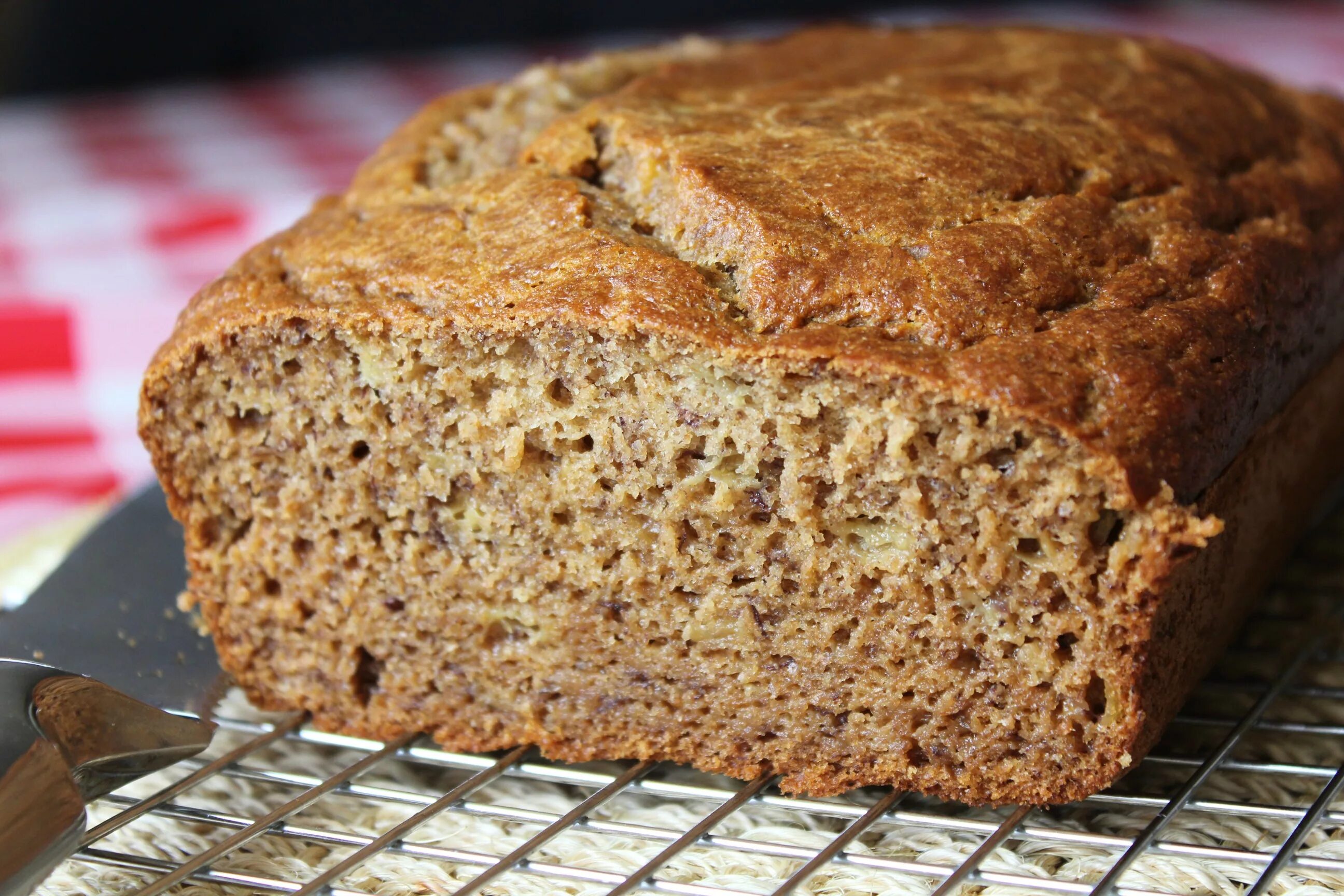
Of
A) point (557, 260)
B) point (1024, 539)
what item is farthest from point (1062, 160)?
point (557, 260)

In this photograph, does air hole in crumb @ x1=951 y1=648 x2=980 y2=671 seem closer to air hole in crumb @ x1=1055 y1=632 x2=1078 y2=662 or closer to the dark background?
air hole in crumb @ x1=1055 y1=632 x2=1078 y2=662

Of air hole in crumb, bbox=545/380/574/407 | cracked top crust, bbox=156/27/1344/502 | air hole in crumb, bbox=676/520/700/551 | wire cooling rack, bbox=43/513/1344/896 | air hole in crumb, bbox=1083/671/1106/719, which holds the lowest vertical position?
wire cooling rack, bbox=43/513/1344/896

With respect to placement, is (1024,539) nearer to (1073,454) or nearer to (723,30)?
(1073,454)

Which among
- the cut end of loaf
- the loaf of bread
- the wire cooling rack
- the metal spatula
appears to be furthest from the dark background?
the wire cooling rack

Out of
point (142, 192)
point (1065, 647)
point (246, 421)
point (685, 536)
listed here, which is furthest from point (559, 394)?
point (142, 192)

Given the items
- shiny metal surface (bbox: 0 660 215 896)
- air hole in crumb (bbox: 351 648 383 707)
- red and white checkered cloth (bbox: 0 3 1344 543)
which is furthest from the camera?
red and white checkered cloth (bbox: 0 3 1344 543)

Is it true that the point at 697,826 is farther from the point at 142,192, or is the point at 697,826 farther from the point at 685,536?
the point at 142,192

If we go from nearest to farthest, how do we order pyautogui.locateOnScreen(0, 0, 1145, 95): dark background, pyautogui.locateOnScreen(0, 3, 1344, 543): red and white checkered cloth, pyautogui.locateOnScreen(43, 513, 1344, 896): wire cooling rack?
1. pyautogui.locateOnScreen(43, 513, 1344, 896): wire cooling rack
2. pyautogui.locateOnScreen(0, 3, 1344, 543): red and white checkered cloth
3. pyautogui.locateOnScreen(0, 0, 1145, 95): dark background
